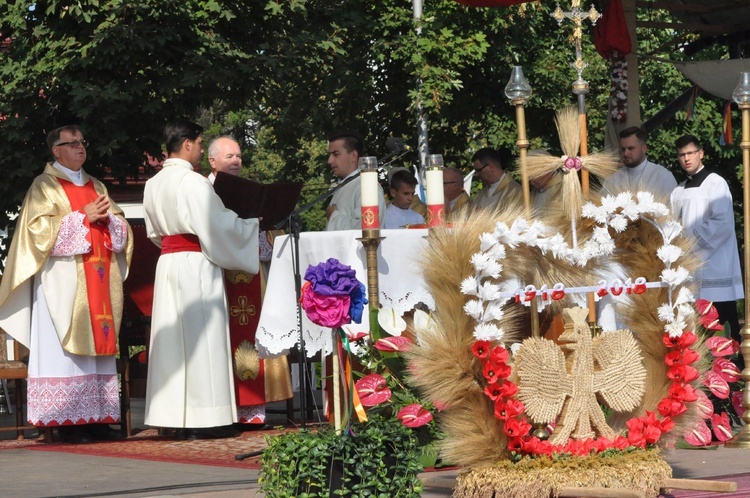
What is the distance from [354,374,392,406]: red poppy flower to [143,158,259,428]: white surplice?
2.89 metres

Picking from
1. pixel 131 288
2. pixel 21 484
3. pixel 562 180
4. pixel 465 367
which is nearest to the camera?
pixel 465 367

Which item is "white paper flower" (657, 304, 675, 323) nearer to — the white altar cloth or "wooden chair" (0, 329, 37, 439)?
the white altar cloth

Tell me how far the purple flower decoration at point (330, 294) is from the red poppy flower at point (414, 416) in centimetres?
111

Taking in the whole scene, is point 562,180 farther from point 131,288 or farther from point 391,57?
A: point 391,57

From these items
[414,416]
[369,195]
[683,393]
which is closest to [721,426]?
[683,393]

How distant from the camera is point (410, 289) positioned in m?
7.46

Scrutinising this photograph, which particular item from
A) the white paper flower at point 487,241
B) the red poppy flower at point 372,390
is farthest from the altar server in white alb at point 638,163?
the white paper flower at point 487,241

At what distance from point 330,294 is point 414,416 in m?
1.24

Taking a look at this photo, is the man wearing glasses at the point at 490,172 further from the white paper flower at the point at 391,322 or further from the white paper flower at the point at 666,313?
the white paper flower at the point at 666,313

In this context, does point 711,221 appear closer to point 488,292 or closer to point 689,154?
point 689,154

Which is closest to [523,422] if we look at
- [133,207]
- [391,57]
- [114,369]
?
[114,369]

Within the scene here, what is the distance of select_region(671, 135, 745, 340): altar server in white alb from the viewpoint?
8.80 meters

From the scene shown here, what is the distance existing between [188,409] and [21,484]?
2.31 metres

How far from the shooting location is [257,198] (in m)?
8.91
